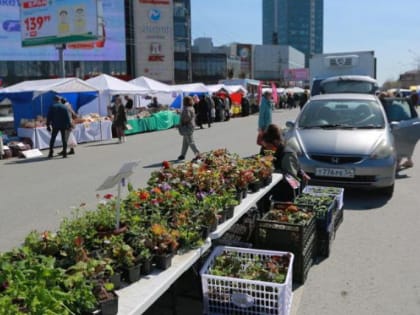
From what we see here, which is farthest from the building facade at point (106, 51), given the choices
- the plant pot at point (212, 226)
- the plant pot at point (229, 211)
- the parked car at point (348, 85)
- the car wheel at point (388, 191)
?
the plant pot at point (212, 226)

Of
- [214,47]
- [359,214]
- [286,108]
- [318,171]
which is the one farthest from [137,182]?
[214,47]

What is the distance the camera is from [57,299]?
231 centimetres

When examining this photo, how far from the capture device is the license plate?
7551 millimetres

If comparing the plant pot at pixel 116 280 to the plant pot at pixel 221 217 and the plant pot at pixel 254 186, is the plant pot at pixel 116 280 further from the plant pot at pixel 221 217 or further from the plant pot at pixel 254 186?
the plant pot at pixel 254 186

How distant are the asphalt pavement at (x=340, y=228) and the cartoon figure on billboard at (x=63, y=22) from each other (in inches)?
544

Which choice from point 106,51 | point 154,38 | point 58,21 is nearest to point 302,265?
point 58,21

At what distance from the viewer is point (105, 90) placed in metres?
19.8

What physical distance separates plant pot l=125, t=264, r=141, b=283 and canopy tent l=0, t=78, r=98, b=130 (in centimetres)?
1443

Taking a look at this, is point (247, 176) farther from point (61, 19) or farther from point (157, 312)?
point (61, 19)

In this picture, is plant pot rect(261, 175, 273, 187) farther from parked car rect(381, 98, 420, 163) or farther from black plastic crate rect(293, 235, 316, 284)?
parked car rect(381, 98, 420, 163)

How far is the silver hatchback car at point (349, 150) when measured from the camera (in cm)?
755

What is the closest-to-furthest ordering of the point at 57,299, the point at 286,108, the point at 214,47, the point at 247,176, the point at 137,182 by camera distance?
the point at 57,299
the point at 247,176
the point at 137,182
the point at 286,108
the point at 214,47

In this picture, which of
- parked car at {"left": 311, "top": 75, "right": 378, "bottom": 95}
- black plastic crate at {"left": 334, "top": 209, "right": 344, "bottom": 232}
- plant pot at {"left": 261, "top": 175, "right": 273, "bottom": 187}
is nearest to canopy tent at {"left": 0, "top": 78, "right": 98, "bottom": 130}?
parked car at {"left": 311, "top": 75, "right": 378, "bottom": 95}

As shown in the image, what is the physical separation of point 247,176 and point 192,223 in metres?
1.44
